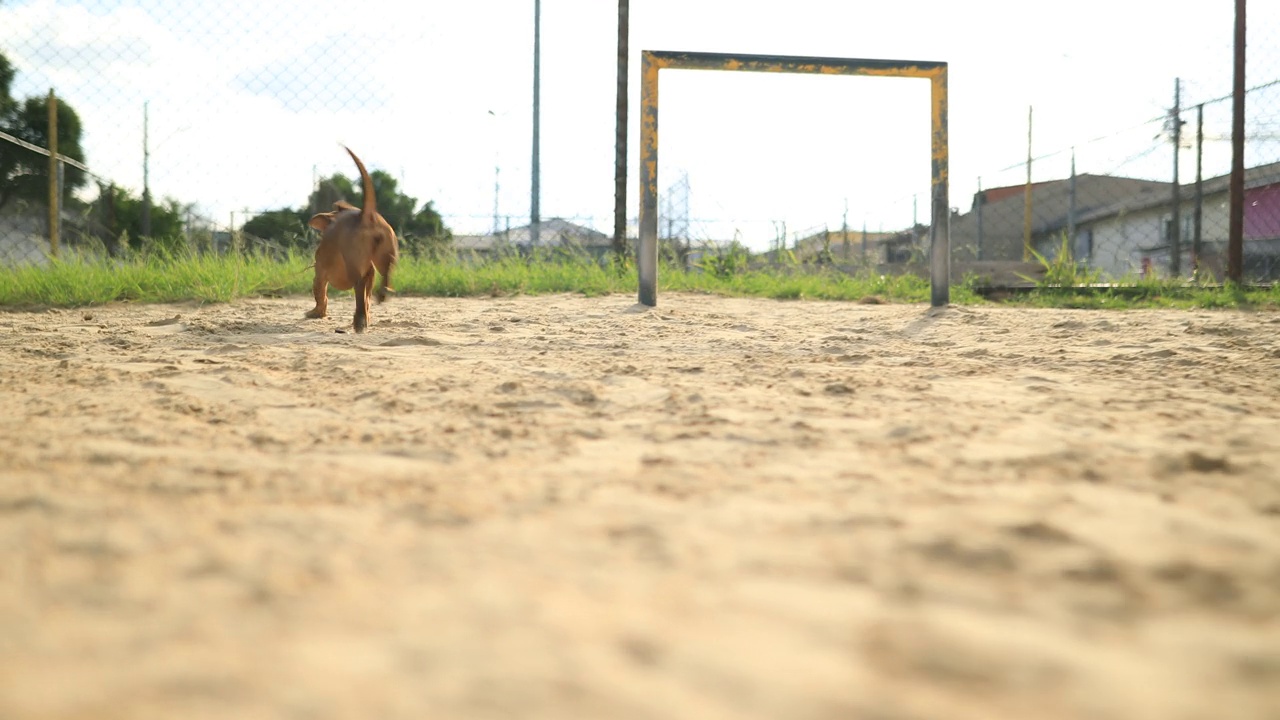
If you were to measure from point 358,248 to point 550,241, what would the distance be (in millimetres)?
5206

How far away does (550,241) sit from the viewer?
8.85m

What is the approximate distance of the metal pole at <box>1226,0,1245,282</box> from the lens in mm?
6980

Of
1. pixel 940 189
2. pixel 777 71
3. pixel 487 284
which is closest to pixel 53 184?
pixel 487 284

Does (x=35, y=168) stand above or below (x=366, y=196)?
above

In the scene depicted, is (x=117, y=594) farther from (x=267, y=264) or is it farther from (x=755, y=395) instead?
(x=267, y=264)

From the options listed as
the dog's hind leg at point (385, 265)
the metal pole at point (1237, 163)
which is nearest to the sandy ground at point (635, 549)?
the dog's hind leg at point (385, 265)

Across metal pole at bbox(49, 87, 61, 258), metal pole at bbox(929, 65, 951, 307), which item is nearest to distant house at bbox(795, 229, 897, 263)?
metal pole at bbox(929, 65, 951, 307)

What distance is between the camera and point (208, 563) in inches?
40.8

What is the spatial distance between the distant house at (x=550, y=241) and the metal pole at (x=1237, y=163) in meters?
4.91

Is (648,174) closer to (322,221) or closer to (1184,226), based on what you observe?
(322,221)

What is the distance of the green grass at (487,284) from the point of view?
17.4ft

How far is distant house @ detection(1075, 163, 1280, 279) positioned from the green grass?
5.96 meters

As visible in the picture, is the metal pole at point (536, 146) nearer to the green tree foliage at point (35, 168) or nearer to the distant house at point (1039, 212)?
the green tree foliage at point (35, 168)

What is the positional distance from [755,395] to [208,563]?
1.44 meters
